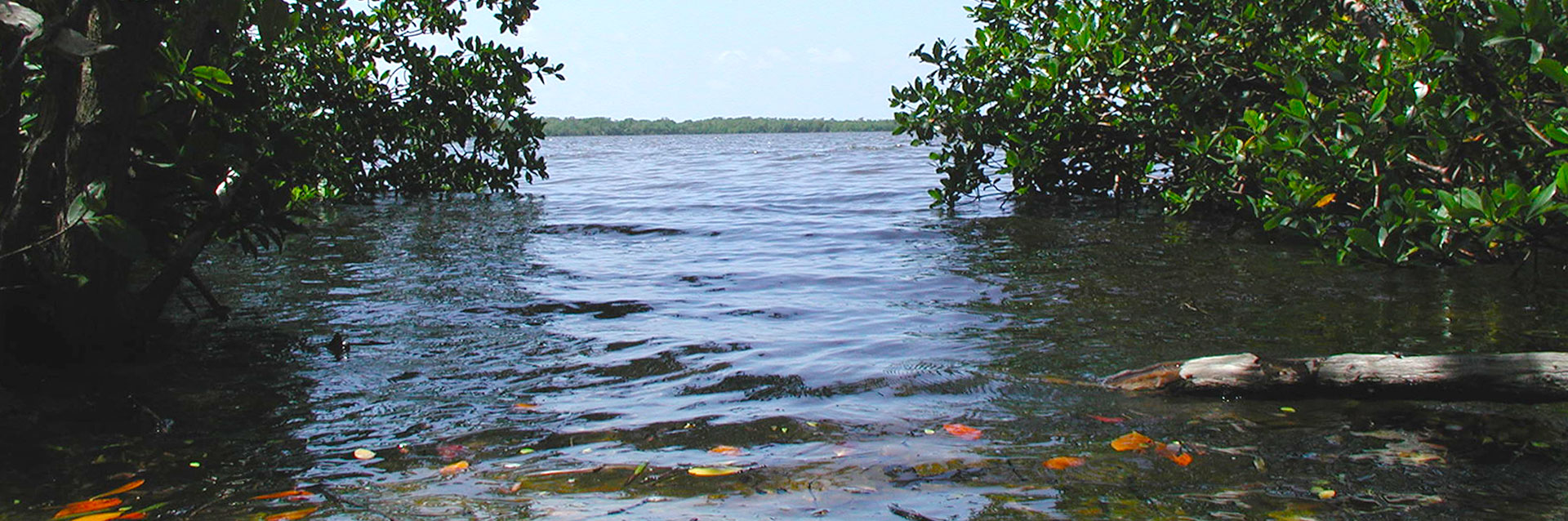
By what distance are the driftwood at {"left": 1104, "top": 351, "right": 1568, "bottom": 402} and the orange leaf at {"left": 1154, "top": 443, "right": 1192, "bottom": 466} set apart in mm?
753

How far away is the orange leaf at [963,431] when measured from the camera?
4.02 m

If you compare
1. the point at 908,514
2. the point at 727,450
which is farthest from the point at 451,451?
the point at 908,514

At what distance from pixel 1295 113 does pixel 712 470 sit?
3799 mm

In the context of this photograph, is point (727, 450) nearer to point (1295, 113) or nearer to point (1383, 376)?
point (1383, 376)

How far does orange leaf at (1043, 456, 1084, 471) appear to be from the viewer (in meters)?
3.56

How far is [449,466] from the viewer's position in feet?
12.4

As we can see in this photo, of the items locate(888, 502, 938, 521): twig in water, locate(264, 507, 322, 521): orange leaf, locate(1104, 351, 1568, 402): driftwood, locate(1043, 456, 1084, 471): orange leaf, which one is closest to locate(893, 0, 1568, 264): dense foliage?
locate(1104, 351, 1568, 402): driftwood

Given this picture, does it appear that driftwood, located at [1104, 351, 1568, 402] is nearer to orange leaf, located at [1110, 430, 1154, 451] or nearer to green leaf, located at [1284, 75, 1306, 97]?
orange leaf, located at [1110, 430, 1154, 451]

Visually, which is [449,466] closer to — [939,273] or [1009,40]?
[939,273]

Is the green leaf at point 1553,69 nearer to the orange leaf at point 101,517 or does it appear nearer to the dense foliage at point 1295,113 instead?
the dense foliage at point 1295,113

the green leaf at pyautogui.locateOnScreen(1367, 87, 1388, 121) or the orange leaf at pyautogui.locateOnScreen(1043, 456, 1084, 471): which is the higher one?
the green leaf at pyautogui.locateOnScreen(1367, 87, 1388, 121)

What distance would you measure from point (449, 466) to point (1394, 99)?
4797 mm

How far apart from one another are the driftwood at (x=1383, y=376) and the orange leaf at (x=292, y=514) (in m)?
3.19

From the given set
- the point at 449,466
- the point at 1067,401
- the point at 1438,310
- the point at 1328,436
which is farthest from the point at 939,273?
the point at 449,466
